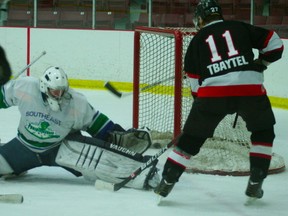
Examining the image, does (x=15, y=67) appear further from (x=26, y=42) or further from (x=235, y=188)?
(x=235, y=188)

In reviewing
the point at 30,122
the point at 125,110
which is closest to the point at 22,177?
the point at 30,122

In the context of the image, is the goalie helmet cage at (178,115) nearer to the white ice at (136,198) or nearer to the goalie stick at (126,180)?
the white ice at (136,198)

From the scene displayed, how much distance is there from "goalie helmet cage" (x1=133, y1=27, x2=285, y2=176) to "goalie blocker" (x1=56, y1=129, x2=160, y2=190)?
21.5 inches

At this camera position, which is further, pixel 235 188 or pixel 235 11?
pixel 235 11

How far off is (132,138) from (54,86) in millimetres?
555

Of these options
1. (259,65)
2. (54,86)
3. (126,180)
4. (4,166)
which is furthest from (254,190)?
(4,166)

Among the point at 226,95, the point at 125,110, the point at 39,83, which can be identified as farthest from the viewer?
the point at 125,110

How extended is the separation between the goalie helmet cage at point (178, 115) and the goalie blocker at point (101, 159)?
546 millimetres

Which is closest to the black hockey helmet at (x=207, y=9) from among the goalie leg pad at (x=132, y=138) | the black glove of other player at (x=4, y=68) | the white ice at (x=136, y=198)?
the goalie leg pad at (x=132, y=138)

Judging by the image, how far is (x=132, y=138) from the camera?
13.6ft

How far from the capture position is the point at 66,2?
10.2 m

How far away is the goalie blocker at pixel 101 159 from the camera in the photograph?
4.03 metres

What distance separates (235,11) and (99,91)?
1.94 m

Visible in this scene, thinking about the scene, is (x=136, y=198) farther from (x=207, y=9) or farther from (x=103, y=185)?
(x=207, y=9)
